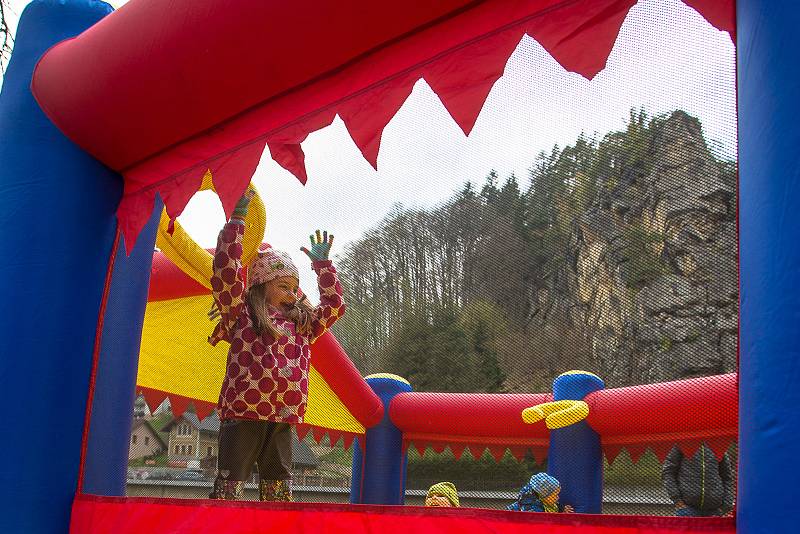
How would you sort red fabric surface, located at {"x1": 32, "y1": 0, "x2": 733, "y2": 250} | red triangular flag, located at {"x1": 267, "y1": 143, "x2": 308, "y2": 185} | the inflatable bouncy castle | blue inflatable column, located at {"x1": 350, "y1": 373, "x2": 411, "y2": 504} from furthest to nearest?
1. blue inflatable column, located at {"x1": 350, "y1": 373, "x2": 411, "y2": 504}
2. red triangular flag, located at {"x1": 267, "y1": 143, "x2": 308, "y2": 185}
3. red fabric surface, located at {"x1": 32, "y1": 0, "x2": 733, "y2": 250}
4. the inflatable bouncy castle

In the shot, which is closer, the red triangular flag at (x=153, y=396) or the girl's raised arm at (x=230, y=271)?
the girl's raised arm at (x=230, y=271)

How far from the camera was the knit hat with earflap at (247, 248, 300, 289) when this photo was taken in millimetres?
2469

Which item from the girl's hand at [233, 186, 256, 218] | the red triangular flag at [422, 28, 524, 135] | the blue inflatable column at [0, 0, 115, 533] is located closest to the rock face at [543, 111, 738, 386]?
the red triangular flag at [422, 28, 524, 135]

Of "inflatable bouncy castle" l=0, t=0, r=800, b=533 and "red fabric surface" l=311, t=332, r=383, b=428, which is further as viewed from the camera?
"red fabric surface" l=311, t=332, r=383, b=428

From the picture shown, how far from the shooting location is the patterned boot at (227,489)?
7.47 ft

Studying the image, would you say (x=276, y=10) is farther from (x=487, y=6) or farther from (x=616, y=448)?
(x=616, y=448)

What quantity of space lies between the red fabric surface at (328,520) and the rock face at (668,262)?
319 millimetres

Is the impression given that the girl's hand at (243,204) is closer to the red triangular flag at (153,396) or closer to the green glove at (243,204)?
the green glove at (243,204)

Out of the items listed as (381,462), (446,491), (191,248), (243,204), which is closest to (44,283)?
(243,204)

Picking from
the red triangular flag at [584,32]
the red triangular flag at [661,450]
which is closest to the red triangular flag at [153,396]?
the red triangular flag at [661,450]

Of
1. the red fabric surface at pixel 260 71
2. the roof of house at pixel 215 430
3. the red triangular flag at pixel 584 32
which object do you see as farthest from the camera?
the roof of house at pixel 215 430

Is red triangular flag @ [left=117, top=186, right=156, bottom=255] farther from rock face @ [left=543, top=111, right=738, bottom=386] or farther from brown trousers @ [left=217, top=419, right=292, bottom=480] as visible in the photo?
rock face @ [left=543, top=111, right=738, bottom=386]

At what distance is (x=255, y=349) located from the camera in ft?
7.84

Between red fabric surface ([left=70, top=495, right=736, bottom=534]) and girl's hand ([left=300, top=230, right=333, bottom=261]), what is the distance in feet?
2.50
